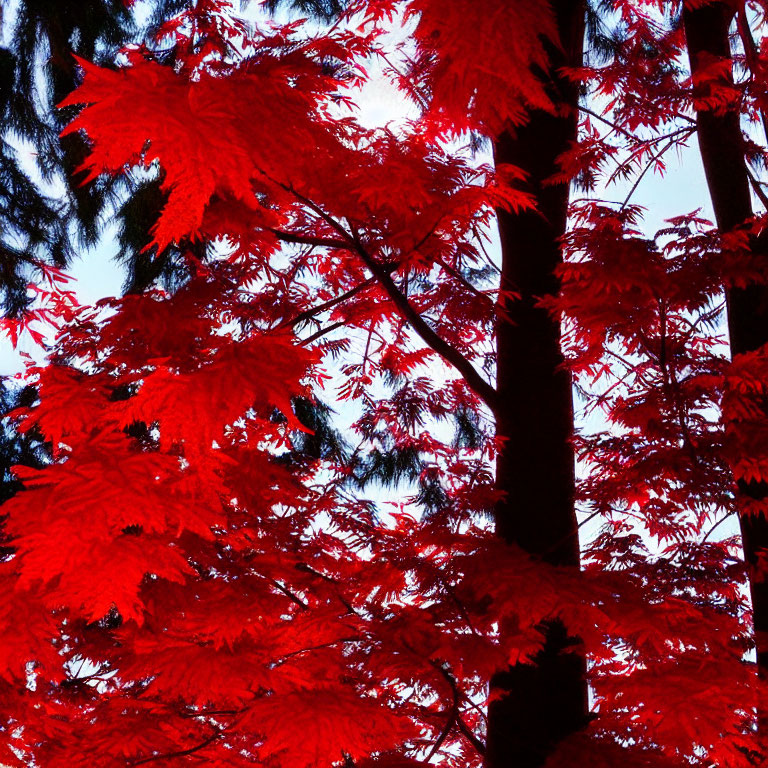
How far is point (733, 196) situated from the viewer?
3311mm

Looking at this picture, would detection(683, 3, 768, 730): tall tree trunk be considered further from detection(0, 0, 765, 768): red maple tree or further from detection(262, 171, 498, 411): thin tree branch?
detection(262, 171, 498, 411): thin tree branch

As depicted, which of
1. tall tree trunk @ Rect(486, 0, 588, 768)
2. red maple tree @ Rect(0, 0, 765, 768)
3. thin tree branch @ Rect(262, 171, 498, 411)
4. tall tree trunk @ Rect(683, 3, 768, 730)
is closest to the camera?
Answer: red maple tree @ Rect(0, 0, 765, 768)

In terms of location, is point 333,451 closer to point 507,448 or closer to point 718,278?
point 507,448

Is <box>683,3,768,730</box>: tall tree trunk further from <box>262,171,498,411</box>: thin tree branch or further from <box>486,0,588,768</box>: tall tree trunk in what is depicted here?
<box>262,171,498,411</box>: thin tree branch

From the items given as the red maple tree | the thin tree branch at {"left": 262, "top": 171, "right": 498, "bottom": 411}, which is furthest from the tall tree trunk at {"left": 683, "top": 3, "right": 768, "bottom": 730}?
the thin tree branch at {"left": 262, "top": 171, "right": 498, "bottom": 411}

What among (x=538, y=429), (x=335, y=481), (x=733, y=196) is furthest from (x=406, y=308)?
(x=733, y=196)

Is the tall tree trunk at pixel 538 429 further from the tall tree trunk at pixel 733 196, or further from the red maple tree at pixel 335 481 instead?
the tall tree trunk at pixel 733 196

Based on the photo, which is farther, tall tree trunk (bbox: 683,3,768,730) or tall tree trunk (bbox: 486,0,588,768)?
tall tree trunk (bbox: 683,3,768,730)

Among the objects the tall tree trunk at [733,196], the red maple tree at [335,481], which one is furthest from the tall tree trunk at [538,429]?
the tall tree trunk at [733,196]

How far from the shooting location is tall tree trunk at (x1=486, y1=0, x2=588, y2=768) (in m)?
2.56

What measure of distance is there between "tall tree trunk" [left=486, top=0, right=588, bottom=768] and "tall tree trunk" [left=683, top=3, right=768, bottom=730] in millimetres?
603

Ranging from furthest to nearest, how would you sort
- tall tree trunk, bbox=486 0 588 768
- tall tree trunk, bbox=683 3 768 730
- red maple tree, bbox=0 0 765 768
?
1. tall tree trunk, bbox=683 3 768 730
2. tall tree trunk, bbox=486 0 588 768
3. red maple tree, bbox=0 0 765 768

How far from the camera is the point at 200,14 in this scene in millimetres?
3748

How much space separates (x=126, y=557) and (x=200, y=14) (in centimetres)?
324
